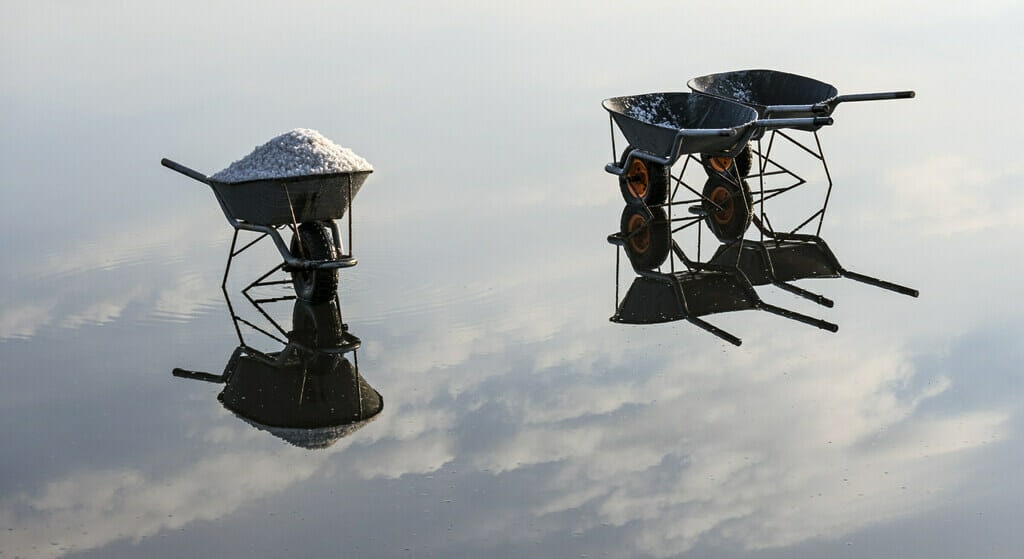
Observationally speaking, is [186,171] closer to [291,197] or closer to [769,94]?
[291,197]

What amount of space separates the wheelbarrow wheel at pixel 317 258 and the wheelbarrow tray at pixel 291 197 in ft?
0.27

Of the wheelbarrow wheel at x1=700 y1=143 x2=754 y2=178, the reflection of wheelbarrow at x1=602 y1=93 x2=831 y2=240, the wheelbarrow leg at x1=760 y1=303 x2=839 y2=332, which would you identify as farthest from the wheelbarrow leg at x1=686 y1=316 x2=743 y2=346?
the wheelbarrow wheel at x1=700 y1=143 x2=754 y2=178

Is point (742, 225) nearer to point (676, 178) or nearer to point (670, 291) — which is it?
point (676, 178)

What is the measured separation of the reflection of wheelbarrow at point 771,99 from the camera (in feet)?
34.4

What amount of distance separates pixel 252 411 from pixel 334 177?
5.47 feet

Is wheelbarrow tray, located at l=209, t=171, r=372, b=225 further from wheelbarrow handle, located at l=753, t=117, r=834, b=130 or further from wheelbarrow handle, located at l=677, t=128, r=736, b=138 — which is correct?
wheelbarrow handle, located at l=753, t=117, r=834, b=130

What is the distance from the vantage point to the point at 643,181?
1054 centimetres

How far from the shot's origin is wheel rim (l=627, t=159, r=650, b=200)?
34.4 feet

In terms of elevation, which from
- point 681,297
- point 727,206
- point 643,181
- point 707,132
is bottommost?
point 681,297

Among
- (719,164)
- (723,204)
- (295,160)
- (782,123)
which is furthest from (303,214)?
(719,164)

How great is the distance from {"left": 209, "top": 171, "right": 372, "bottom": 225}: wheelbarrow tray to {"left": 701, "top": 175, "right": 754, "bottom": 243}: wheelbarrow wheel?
275cm

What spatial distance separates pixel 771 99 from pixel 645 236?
2.05 metres

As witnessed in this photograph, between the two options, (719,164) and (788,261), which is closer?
(788,261)

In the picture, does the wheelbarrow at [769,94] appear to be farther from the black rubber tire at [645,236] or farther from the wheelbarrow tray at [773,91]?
the black rubber tire at [645,236]
